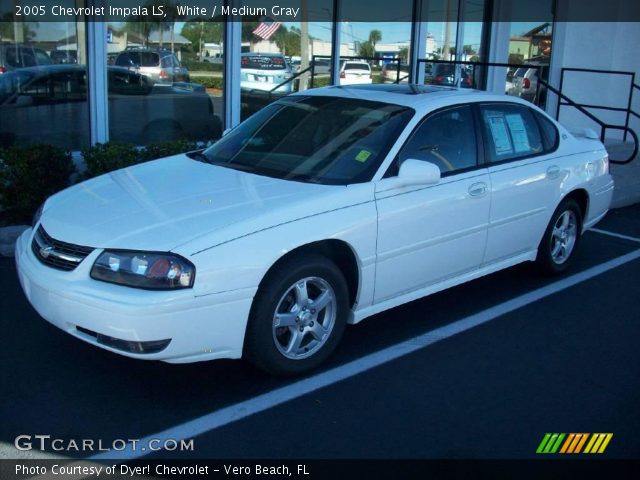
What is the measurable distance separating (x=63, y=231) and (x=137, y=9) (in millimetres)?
5465

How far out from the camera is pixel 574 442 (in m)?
3.98

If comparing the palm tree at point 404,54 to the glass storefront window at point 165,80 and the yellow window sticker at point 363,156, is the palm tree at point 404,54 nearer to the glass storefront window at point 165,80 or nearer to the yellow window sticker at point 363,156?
the glass storefront window at point 165,80

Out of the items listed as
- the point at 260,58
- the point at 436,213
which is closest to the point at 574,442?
the point at 436,213

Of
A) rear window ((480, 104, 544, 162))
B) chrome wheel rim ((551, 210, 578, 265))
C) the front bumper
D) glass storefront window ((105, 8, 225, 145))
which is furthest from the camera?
glass storefront window ((105, 8, 225, 145))

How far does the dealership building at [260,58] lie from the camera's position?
28.0 ft

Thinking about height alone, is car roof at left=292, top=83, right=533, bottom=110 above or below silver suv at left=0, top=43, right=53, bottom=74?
below

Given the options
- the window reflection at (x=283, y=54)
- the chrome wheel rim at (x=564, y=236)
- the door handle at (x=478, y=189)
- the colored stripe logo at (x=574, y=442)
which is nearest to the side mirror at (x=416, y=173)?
the door handle at (x=478, y=189)

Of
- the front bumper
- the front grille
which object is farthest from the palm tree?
the front bumper

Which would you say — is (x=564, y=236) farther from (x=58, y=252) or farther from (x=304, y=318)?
(x=58, y=252)

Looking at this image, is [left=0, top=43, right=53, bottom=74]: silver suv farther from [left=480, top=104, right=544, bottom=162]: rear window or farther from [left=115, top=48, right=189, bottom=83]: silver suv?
[left=480, top=104, right=544, bottom=162]: rear window

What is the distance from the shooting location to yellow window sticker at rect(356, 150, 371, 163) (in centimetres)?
499

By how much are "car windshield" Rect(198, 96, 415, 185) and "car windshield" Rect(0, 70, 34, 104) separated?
3623mm

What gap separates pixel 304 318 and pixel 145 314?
100cm

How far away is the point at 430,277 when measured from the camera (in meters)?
5.25
